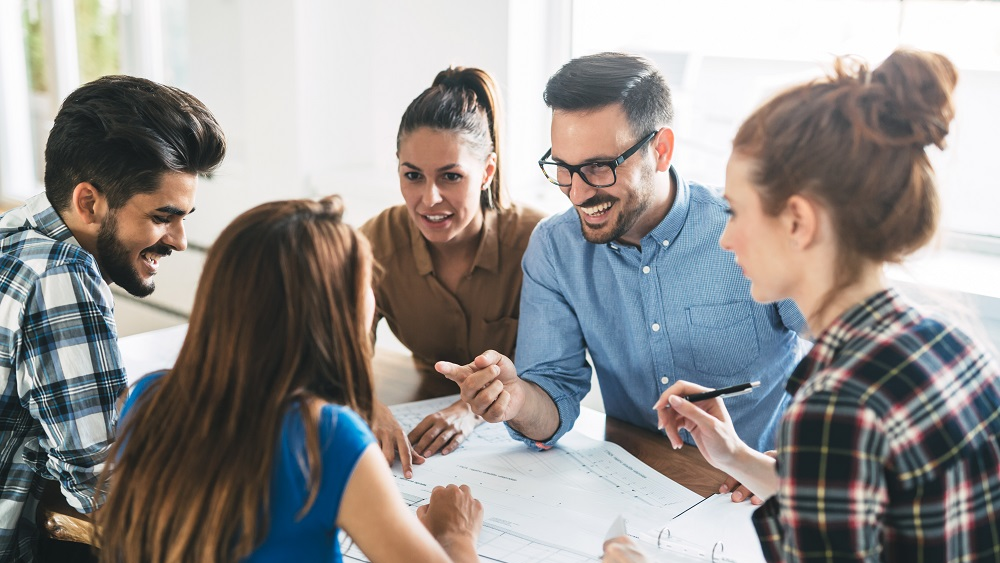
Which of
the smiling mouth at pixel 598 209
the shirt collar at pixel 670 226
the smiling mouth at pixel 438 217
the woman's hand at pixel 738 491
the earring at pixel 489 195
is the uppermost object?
the smiling mouth at pixel 598 209

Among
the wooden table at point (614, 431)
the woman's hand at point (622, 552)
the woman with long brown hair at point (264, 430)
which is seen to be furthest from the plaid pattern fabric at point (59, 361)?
the woman's hand at point (622, 552)

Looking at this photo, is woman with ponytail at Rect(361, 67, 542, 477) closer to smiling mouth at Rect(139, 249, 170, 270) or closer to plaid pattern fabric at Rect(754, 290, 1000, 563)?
smiling mouth at Rect(139, 249, 170, 270)

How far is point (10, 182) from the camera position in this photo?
4711 mm

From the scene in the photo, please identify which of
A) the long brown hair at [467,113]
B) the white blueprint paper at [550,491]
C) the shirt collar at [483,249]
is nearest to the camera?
the white blueprint paper at [550,491]

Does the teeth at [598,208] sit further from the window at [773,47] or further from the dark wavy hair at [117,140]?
the dark wavy hair at [117,140]

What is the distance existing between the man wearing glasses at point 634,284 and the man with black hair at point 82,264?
66 centimetres

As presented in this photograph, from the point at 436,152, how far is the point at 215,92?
1.90 m

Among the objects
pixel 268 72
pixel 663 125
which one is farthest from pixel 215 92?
pixel 663 125

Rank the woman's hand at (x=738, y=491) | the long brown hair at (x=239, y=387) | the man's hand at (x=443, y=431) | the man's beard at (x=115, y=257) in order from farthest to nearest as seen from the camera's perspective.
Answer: the man's hand at (x=443, y=431)
the man's beard at (x=115, y=257)
the woman's hand at (x=738, y=491)
the long brown hair at (x=239, y=387)

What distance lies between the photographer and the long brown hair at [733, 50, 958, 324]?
953mm

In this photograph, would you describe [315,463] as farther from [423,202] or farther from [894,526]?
[423,202]

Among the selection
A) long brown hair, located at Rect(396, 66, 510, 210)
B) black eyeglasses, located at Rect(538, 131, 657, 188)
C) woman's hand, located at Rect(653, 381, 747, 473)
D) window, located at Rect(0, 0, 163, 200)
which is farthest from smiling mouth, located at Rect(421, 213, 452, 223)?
window, located at Rect(0, 0, 163, 200)

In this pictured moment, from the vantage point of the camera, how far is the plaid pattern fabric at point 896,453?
2.85ft

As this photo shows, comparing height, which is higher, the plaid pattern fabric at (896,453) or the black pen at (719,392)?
the plaid pattern fabric at (896,453)
